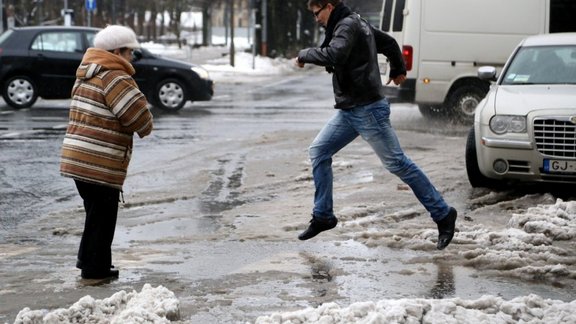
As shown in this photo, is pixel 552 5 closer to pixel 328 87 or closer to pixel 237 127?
pixel 237 127

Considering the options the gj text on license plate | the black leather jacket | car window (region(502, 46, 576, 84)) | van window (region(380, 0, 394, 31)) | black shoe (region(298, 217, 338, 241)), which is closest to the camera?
the black leather jacket

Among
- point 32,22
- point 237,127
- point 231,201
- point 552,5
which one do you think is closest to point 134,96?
point 231,201

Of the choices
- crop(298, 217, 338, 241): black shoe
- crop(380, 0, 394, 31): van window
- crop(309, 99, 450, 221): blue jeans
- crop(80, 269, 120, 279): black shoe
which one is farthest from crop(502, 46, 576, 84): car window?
crop(380, 0, 394, 31): van window

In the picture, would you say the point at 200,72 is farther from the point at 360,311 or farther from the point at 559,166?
the point at 360,311

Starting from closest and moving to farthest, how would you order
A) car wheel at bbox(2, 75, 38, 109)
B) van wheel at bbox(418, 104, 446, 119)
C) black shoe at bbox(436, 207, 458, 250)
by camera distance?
black shoe at bbox(436, 207, 458, 250) < van wheel at bbox(418, 104, 446, 119) < car wheel at bbox(2, 75, 38, 109)

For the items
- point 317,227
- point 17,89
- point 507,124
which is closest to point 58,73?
point 17,89

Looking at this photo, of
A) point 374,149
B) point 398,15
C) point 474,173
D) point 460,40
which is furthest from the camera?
point 398,15

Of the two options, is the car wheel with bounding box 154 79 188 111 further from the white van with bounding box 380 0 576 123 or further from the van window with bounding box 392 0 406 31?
the white van with bounding box 380 0 576 123

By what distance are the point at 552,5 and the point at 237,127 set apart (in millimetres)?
5530

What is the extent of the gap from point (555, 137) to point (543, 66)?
6.20 ft

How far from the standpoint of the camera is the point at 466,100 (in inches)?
680

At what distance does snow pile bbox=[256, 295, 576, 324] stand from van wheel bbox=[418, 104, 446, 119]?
499 inches

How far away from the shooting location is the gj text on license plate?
354 inches

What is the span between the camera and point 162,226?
322 inches
